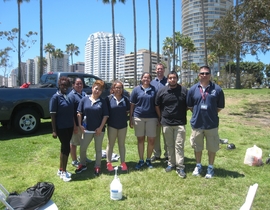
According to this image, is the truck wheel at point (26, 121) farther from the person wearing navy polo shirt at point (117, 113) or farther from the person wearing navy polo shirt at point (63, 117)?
the person wearing navy polo shirt at point (117, 113)

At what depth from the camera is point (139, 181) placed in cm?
425

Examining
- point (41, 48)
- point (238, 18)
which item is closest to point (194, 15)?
point (41, 48)

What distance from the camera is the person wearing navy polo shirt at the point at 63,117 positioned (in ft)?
13.6

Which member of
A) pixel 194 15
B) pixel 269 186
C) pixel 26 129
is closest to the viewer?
pixel 269 186

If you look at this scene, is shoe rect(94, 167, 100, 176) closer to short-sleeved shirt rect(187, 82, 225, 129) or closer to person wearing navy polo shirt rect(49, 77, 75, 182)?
person wearing navy polo shirt rect(49, 77, 75, 182)

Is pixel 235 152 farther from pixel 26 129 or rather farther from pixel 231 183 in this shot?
pixel 26 129

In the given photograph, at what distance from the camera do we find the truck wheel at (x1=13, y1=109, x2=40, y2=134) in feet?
23.1

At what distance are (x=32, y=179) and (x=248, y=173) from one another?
3.61 metres

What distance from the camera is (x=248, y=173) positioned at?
462cm

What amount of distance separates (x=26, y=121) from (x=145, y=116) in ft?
13.0

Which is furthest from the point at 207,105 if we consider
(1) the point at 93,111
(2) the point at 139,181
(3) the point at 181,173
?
(1) the point at 93,111

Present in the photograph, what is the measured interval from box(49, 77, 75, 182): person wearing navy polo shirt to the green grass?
0.55 m

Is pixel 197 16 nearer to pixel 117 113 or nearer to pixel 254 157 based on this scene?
pixel 254 157

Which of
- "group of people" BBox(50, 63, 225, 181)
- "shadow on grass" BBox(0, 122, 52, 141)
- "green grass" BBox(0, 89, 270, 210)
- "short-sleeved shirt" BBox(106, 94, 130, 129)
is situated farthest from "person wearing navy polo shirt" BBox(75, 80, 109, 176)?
"shadow on grass" BBox(0, 122, 52, 141)
